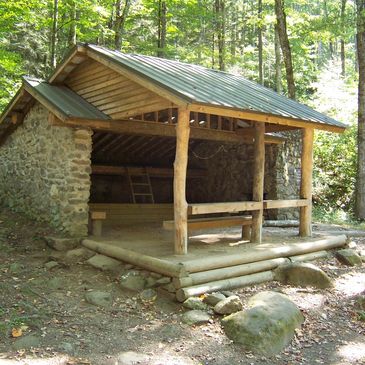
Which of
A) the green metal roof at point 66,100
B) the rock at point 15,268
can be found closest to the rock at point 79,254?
the rock at point 15,268

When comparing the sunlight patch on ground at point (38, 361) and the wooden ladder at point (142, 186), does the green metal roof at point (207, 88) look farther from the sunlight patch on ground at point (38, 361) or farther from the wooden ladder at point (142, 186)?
the wooden ladder at point (142, 186)

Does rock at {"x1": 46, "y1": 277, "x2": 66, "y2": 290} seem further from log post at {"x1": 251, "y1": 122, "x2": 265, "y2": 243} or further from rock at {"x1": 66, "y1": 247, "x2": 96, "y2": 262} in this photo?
log post at {"x1": 251, "y1": 122, "x2": 265, "y2": 243}

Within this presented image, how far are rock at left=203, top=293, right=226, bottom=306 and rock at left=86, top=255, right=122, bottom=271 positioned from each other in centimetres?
182

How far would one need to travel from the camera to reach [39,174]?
8930mm

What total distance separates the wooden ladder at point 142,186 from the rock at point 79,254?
15.9 ft

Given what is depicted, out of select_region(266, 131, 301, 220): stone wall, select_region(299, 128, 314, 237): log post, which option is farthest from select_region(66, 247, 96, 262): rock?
select_region(266, 131, 301, 220): stone wall

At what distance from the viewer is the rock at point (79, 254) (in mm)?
7461

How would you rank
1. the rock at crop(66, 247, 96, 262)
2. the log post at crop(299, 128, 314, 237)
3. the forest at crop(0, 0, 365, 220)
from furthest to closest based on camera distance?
the forest at crop(0, 0, 365, 220), the log post at crop(299, 128, 314, 237), the rock at crop(66, 247, 96, 262)

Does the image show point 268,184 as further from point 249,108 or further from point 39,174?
point 39,174

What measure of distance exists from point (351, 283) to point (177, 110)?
470 centimetres

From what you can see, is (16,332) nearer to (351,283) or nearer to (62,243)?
(62,243)

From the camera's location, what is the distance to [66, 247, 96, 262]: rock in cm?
746

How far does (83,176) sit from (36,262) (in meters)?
1.88

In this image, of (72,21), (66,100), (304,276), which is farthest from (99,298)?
(72,21)
